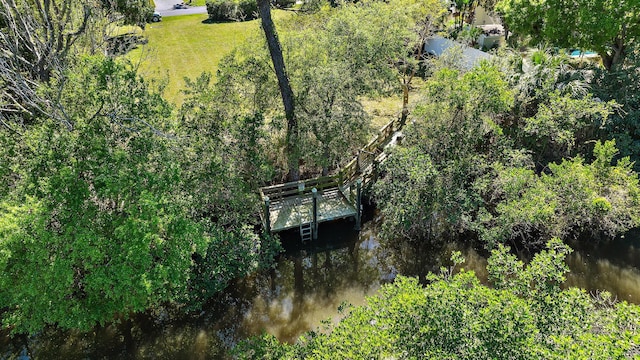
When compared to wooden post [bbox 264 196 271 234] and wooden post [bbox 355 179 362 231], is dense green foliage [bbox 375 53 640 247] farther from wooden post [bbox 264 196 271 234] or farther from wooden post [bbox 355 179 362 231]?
wooden post [bbox 264 196 271 234]

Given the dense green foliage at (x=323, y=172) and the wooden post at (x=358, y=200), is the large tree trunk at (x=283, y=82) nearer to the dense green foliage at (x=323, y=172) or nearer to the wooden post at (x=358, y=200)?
the dense green foliage at (x=323, y=172)

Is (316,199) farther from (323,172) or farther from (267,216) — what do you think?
(323,172)

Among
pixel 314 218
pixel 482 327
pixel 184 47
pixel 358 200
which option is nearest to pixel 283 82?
pixel 314 218

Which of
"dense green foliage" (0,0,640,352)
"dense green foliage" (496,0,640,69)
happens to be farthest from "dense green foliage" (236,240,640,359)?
"dense green foliage" (496,0,640,69)

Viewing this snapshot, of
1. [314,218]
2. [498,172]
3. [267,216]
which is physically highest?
[498,172]

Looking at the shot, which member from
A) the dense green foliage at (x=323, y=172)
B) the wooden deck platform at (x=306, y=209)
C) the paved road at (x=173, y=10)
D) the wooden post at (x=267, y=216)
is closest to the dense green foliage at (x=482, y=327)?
the dense green foliage at (x=323, y=172)
